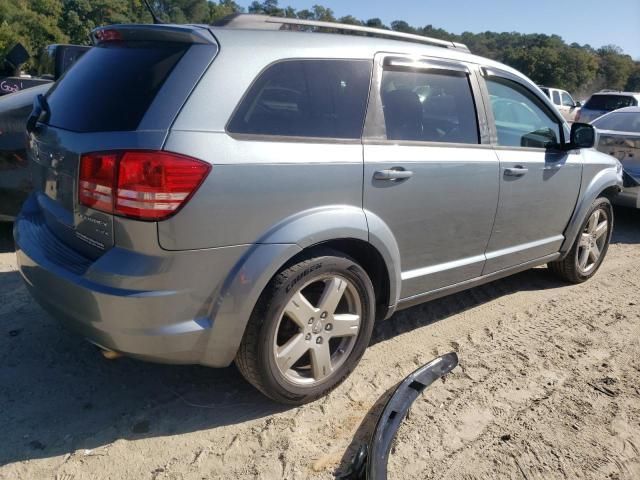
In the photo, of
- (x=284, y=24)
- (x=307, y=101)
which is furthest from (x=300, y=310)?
(x=284, y=24)

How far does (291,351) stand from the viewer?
2701 millimetres

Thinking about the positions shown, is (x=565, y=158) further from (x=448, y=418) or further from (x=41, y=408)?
(x=41, y=408)

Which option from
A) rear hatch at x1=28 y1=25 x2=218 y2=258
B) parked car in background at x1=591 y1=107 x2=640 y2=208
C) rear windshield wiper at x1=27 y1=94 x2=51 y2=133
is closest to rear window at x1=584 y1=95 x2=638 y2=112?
parked car in background at x1=591 y1=107 x2=640 y2=208

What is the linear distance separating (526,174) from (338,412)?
212 centimetres

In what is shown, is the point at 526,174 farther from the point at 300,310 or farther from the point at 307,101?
the point at 300,310

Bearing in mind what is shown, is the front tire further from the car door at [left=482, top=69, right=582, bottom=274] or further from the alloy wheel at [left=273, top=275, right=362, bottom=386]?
the car door at [left=482, top=69, right=582, bottom=274]

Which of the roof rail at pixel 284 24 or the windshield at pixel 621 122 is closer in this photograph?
the roof rail at pixel 284 24

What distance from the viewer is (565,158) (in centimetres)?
416

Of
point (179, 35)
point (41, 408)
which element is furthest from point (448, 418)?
point (179, 35)

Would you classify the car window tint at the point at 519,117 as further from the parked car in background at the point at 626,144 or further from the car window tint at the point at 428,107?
the parked car in background at the point at 626,144

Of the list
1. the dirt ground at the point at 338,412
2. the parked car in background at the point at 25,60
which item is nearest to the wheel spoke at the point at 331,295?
the dirt ground at the point at 338,412

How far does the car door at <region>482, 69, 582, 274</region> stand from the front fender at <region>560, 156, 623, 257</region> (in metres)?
0.09

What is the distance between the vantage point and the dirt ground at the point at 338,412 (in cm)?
244

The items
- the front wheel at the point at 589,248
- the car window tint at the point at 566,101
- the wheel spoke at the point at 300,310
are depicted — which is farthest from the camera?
the car window tint at the point at 566,101
